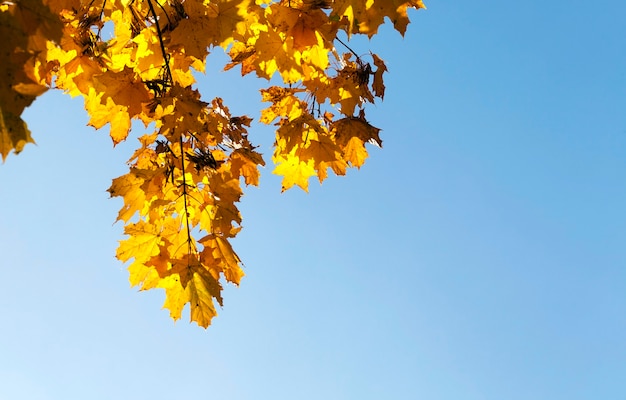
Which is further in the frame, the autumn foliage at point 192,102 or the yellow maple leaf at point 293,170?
the yellow maple leaf at point 293,170

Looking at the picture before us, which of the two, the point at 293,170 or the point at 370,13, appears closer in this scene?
the point at 370,13

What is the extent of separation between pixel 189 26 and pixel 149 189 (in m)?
0.84

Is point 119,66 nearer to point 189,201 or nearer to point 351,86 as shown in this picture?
point 189,201

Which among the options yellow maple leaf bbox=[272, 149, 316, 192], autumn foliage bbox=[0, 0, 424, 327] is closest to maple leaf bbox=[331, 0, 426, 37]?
autumn foliage bbox=[0, 0, 424, 327]

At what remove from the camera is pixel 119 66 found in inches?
123

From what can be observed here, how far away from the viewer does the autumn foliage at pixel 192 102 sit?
2.84m

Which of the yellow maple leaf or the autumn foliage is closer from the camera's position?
the autumn foliage

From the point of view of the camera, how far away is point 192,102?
2998 millimetres

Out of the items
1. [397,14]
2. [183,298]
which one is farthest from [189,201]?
[397,14]

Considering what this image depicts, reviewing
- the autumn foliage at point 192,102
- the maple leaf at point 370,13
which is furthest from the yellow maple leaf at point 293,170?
the maple leaf at point 370,13

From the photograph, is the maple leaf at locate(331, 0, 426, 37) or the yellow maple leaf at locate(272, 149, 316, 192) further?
the yellow maple leaf at locate(272, 149, 316, 192)

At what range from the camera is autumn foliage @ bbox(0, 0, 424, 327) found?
2838 millimetres

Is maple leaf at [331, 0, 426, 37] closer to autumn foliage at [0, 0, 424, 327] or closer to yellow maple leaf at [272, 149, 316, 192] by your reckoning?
autumn foliage at [0, 0, 424, 327]

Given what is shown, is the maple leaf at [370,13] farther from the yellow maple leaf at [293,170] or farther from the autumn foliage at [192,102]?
the yellow maple leaf at [293,170]
